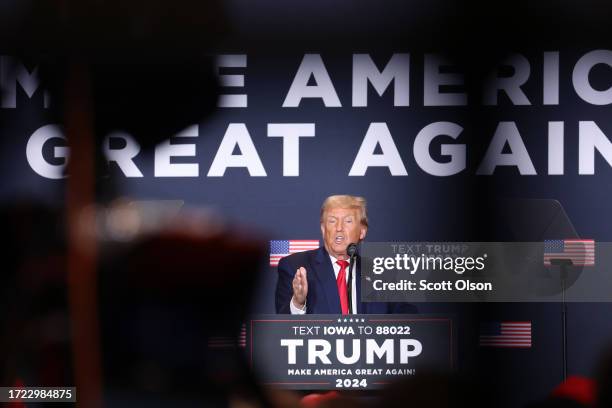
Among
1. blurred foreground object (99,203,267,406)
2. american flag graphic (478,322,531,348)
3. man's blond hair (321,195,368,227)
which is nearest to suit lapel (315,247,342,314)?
man's blond hair (321,195,368,227)

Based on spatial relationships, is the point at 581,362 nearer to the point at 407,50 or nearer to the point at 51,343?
the point at 407,50

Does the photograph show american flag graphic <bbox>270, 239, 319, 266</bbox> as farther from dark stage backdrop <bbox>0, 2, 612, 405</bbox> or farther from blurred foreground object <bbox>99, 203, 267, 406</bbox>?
blurred foreground object <bbox>99, 203, 267, 406</bbox>

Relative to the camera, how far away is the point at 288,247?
2.20m

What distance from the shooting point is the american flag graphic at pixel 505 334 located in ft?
7.10

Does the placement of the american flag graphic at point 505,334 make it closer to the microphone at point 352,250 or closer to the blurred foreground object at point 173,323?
the microphone at point 352,250

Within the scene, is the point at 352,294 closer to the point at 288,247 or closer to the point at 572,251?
the point at 288,247

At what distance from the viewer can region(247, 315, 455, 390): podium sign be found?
7.02 feet

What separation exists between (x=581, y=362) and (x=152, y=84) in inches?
48.9

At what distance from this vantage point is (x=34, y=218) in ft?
5.60

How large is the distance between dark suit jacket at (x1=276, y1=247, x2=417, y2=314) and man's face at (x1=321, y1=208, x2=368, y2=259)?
29 millimetres

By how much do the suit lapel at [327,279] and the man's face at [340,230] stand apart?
0.08 feet

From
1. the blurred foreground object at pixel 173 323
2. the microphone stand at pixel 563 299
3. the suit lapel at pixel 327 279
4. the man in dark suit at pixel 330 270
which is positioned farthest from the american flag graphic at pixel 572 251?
the blurred foreground object at pixel 173 323

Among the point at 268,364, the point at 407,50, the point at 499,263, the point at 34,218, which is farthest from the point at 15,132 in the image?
the point at 499,263

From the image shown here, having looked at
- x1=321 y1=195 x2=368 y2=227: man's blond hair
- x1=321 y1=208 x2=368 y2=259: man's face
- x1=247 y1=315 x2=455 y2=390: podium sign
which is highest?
x1=321 y1=195 x2=368 y2=227: man's blond hair
